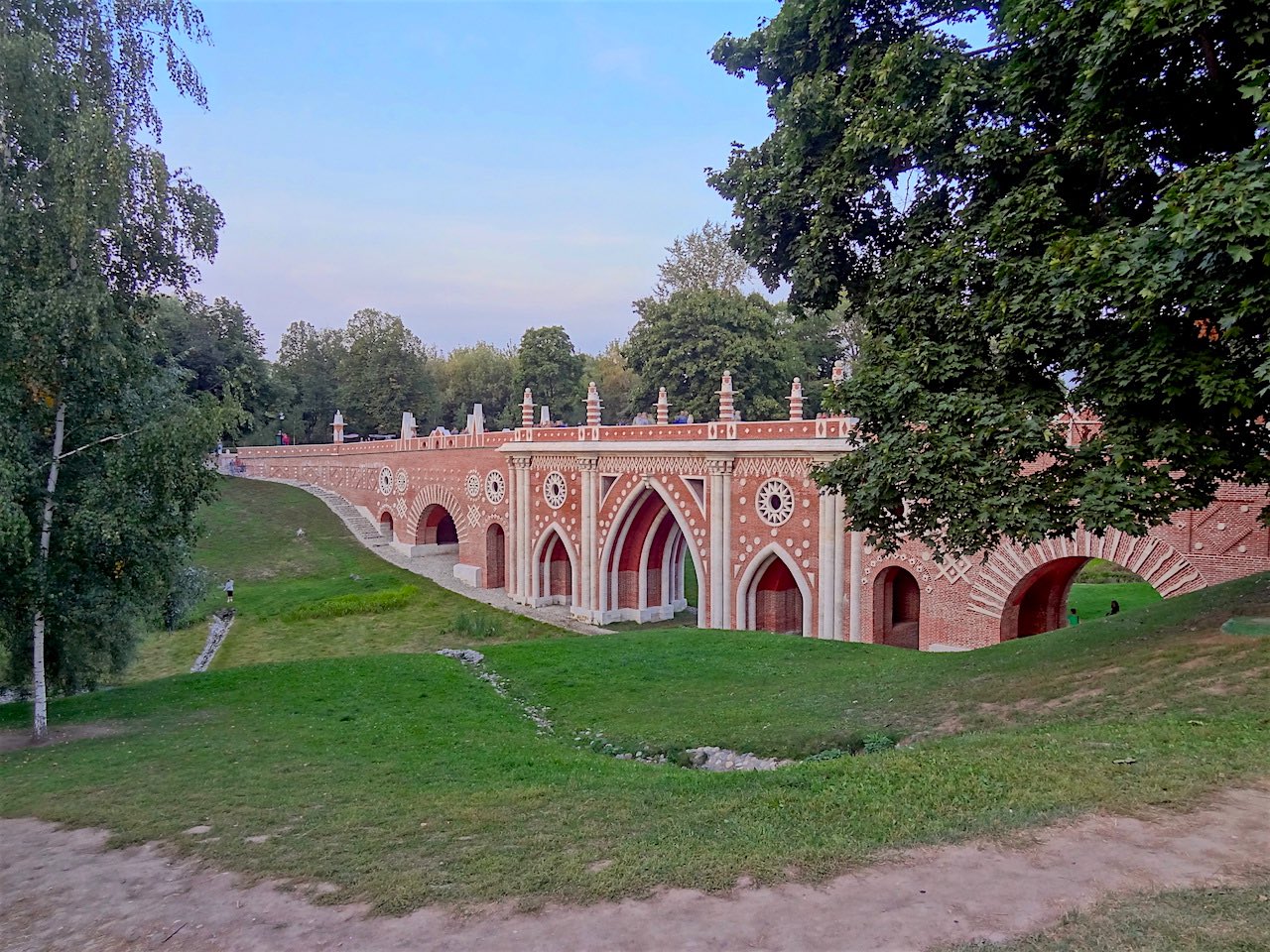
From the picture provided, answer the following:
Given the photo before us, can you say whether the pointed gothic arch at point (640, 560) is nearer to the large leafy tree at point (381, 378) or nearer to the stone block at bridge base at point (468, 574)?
the stone block at bridge base at point (468, 574)

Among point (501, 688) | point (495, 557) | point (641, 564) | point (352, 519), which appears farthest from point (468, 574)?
point (501, 688)

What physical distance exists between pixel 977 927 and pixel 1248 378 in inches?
196

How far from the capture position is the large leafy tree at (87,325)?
9.70 m

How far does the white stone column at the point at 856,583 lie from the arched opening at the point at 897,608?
335mm

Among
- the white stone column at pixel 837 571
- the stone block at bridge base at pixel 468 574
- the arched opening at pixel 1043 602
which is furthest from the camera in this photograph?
the stone block at bridge base at pixel 468 574

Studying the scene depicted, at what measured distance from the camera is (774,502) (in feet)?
63.5

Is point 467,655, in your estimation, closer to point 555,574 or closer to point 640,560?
point 640,560

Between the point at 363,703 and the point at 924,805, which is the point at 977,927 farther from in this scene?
the point at 363,703

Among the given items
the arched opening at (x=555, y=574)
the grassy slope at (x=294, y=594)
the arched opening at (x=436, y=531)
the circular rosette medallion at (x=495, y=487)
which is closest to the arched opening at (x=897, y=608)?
the grassy slope at (x=294, y=594)

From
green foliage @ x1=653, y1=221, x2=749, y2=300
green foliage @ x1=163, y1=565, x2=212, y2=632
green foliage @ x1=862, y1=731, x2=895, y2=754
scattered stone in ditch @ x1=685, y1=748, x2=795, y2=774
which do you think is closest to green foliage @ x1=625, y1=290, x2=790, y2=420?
green foliage @ x1=653, y1=221, x2=749, y2=300

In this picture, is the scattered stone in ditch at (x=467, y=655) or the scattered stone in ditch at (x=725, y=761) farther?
the scattered stone in ditch at (x=467, y=655)

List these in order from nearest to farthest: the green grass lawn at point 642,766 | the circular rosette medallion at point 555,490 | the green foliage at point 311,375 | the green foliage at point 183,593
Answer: the green grass lawn at point 642,766 < the green foliage at point 183,593 < the circular rosette medallion at point 555,490 < the green foliage at point 311,375

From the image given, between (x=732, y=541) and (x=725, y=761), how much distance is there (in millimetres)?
11819

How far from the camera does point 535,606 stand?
26469 mm
